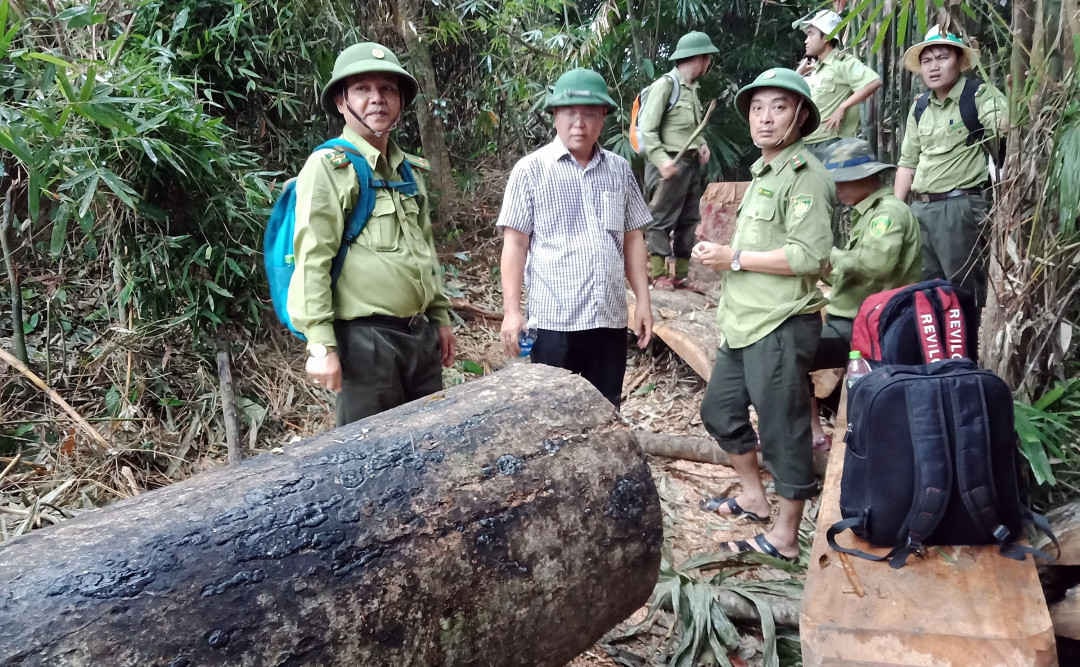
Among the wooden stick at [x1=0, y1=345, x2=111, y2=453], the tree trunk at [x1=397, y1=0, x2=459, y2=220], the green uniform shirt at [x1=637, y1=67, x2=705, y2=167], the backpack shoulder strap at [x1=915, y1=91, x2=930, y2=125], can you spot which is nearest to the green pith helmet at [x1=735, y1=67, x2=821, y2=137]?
the backpack shoulder strap at [x1=915, y1=91, x2=930, y2=125]

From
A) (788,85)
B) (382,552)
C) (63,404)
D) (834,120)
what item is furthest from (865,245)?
(63,404)

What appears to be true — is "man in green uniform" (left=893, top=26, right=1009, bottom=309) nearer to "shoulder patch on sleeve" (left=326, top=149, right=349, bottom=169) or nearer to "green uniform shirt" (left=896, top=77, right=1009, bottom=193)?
"green uniform shirt" (left=896, top=77, right=1009, bottom=193)

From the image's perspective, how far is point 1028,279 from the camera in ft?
8.34

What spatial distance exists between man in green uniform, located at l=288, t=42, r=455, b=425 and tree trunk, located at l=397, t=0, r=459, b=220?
4.35 meters

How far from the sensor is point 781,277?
305cm

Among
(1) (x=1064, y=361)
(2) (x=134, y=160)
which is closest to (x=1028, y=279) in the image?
(1) (x=1064, y=361)

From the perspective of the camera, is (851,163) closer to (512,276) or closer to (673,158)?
(512,276)

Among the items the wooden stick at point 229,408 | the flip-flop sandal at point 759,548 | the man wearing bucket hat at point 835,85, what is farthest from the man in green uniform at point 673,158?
the wooden stick at point 229,408

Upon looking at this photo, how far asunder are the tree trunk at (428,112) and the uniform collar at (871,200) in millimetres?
4596

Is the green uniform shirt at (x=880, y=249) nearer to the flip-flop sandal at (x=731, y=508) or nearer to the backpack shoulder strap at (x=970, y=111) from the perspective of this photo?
the flip-flop sandal at (x=731, y=508)

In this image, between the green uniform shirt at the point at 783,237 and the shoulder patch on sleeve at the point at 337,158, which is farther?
the green uniform shirt at the point at 783,237

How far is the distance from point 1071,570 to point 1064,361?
2.39 ft

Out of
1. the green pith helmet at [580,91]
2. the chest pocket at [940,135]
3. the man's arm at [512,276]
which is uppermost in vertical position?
the green pith helmet at [580,91]

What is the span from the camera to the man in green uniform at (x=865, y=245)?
3.41m
